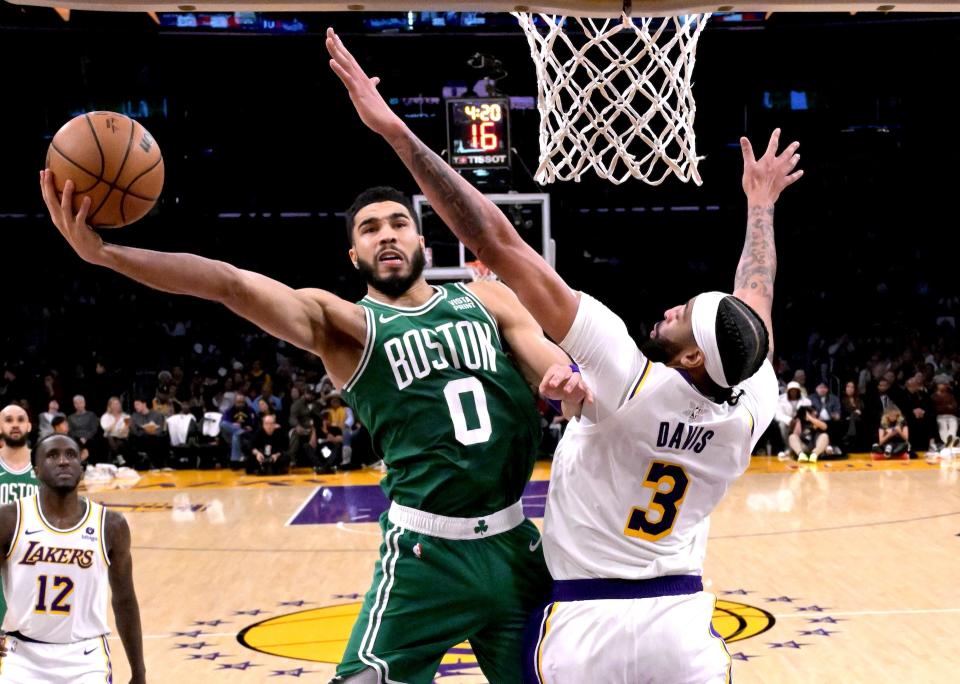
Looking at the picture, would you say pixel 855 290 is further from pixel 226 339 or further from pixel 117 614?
pixel 117 614

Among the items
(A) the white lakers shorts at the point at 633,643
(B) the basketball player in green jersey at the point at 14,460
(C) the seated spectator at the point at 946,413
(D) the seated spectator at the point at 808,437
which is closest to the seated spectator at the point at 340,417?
(D) the seated spectator at the point at 808,437

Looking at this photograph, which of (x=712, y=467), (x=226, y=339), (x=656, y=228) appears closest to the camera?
(x=712, y=467)

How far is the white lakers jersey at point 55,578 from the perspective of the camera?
477cm

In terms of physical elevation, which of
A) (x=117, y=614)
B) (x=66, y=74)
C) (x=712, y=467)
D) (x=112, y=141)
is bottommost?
(x=117, y=614)

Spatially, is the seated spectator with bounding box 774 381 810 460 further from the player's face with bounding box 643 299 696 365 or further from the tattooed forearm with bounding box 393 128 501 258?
the tattooed forearm with bounding box 393 128 501 258

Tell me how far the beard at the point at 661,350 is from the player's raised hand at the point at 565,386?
1.00 feet

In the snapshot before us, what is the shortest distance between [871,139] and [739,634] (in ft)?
56.2

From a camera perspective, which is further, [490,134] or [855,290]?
[855,290]

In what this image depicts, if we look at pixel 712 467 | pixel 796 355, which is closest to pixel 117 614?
pixel 712 467

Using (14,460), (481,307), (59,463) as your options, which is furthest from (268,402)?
(481,307)

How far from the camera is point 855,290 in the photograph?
22.1 metres

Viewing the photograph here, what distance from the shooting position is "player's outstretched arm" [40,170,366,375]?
316 cm

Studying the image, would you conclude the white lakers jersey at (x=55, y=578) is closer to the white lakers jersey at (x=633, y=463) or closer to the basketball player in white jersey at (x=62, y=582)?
the basketball player in white jersey at (x=62, y=582)

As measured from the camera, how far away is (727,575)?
8727 millimetres
